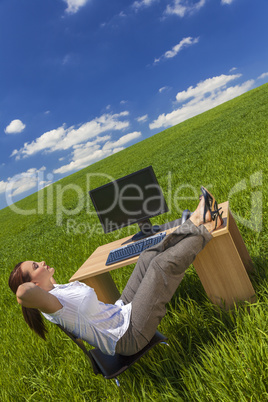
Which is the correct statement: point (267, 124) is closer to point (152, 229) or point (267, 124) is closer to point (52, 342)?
point (152, 229)

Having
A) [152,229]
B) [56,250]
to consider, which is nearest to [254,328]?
[152,229]

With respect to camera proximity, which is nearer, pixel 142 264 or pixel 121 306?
pixel 121 306

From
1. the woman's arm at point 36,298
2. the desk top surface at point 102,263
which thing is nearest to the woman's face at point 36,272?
the woman's arm at point 36,298

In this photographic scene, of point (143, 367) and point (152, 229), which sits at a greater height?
→ point (152, 229)

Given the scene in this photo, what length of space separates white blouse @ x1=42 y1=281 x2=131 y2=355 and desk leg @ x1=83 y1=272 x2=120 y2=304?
0.99 meters

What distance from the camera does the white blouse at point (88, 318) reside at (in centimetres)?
242

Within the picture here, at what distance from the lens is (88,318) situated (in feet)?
8.18

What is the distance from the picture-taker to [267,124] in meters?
13.7

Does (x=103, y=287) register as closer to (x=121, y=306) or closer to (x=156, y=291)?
(x=121, y=306)

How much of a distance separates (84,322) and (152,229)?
1.68m

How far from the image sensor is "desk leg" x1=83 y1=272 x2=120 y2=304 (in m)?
3.62

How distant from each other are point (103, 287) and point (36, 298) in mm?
1594

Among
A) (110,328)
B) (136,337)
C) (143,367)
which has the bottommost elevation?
(143,367)

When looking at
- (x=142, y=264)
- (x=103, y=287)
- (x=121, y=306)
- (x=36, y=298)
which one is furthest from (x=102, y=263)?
(x=36, y=298)
